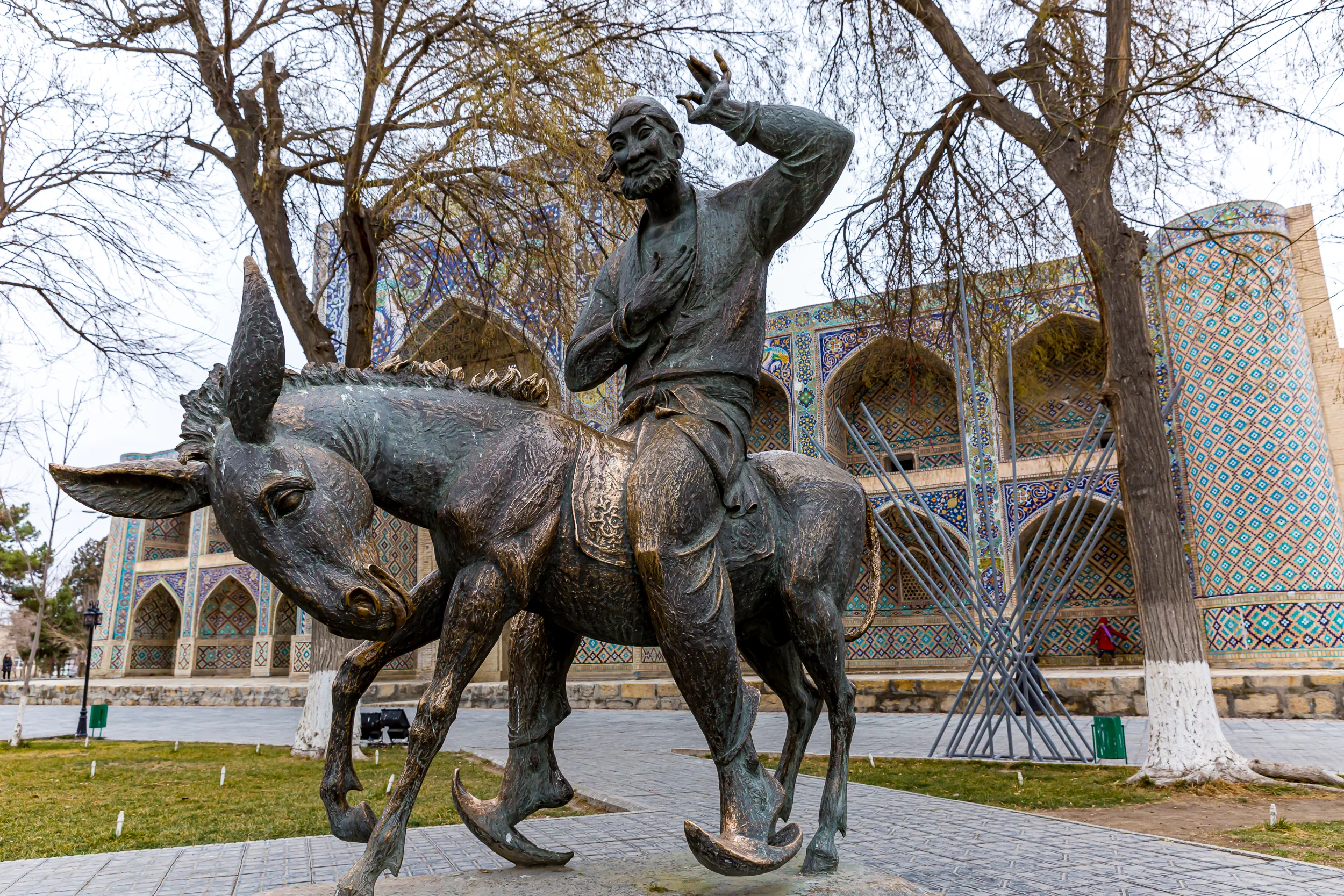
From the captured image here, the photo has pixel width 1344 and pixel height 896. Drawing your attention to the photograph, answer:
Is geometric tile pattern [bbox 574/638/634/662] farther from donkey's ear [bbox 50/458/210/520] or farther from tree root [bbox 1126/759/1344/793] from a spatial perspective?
donkey's ear [bbox 50/458/210/520]

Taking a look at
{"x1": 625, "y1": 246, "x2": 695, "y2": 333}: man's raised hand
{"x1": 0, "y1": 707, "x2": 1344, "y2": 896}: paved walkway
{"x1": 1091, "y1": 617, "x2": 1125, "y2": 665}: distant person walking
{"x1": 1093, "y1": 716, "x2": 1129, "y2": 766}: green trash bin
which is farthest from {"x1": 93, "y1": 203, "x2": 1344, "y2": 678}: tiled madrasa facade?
{"x1": 625, "y1": 246, "x2": 695, "y2": 333}: man's raised hand

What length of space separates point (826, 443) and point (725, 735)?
1440cm

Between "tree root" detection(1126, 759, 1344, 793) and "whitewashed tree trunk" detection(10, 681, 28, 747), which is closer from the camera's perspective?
"tree root" detection(1126, 759, 1344, 793)

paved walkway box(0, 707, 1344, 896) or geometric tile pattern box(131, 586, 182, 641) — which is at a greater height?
geometric tile pattern box(131, 586, 182, 641)

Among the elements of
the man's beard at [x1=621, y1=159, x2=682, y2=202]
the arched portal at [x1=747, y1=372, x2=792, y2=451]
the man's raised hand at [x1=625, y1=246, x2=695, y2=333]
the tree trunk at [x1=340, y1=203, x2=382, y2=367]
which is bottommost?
the man's raised hand at [x1=625, y1=246, x2=695, y2=333]

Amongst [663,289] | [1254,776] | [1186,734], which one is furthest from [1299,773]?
[663,289]

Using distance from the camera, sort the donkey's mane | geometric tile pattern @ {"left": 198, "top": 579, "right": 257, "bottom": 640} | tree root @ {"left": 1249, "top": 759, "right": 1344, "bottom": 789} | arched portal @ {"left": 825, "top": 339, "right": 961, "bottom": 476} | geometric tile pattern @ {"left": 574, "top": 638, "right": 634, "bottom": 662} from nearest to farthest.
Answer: the donkey's mane, tree root @ {"left": 1249, "top": 759, "right": 1344, "bottom": 789}, geometric tile pattern @ {"left": 574, "top": 638, "right": 634, "bottom": 662}, arched portal @ {"left": 825, "top": 339, "right": 961, "bottom": 476}, geometric tile pattern @ {"left": 198, "top": 579, "right": 257, "bottom": 640}

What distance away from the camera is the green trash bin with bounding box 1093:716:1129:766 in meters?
7.09

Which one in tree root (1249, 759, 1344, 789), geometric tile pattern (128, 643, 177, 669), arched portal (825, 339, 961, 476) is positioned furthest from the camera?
geometric tile pattern (128, 643, 177, 669)

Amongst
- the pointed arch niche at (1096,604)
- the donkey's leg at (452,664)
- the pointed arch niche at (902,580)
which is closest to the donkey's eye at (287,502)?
the donkey's leg at (452,664)

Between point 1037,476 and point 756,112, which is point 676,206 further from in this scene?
point 1037,476

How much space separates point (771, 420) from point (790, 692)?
1663 centimetres

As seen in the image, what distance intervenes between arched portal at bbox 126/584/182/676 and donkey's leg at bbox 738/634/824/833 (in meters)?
24.6

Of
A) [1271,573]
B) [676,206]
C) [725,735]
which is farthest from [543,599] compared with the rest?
[1271,573]
